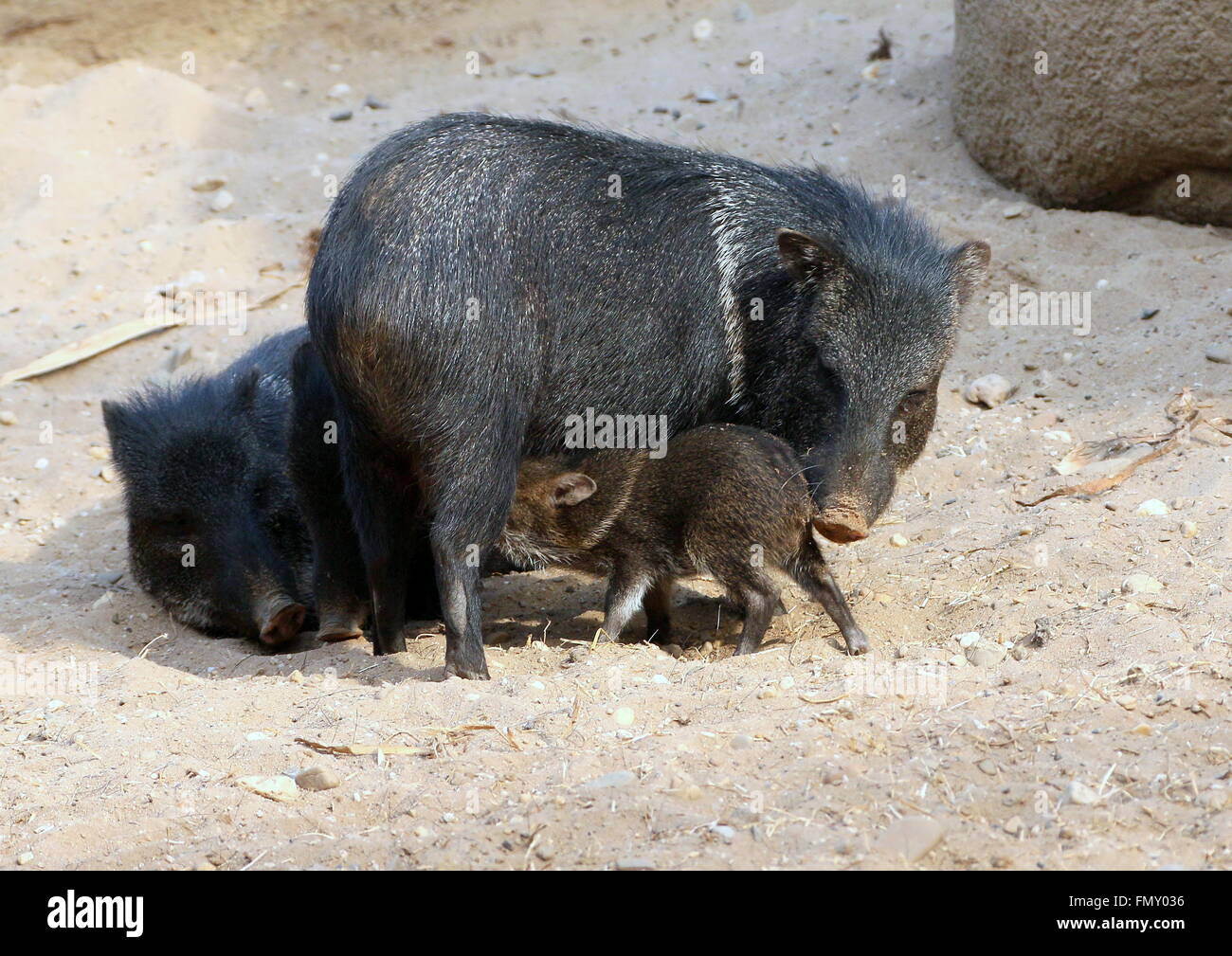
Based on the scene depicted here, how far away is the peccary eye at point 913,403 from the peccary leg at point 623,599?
3.62ft

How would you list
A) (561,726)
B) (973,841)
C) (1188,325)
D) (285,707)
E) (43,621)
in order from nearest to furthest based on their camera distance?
(973,841), (561,726), (285,707), (43,621), (1188,325)

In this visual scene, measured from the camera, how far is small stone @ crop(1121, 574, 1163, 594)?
4.63 m

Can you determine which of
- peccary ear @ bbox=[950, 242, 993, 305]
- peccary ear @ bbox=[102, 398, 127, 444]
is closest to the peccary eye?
peccary ear @ bbox=[950, 242, 993, 305]

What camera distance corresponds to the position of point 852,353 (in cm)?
498

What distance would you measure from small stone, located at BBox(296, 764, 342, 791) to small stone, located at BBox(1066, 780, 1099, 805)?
179 centimetres

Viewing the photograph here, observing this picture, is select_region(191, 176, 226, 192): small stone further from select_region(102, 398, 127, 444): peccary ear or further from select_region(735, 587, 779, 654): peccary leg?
select_region(735, 587, 779, 654): peccary leg

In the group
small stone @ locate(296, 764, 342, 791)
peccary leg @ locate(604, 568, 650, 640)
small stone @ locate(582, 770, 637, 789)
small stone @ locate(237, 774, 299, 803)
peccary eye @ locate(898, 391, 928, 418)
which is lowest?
peccary leg @ locate(604, 568, 650, 640)

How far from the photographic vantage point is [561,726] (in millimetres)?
3938

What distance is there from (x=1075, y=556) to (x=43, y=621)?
4014 millimetres

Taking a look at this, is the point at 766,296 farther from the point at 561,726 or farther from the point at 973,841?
the point at 973,841

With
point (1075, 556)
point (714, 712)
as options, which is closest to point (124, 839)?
point (714, 712)

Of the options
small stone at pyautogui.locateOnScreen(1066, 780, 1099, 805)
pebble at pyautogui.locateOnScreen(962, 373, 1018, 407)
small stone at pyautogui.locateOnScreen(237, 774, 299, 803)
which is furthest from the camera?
pebble at pyautogui.locateOnScreen(962, 373, 1018, 407)

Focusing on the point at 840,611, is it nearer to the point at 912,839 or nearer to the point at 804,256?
the point at 804,256

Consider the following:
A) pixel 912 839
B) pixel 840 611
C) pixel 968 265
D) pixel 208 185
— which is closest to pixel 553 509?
pixel 840 611
